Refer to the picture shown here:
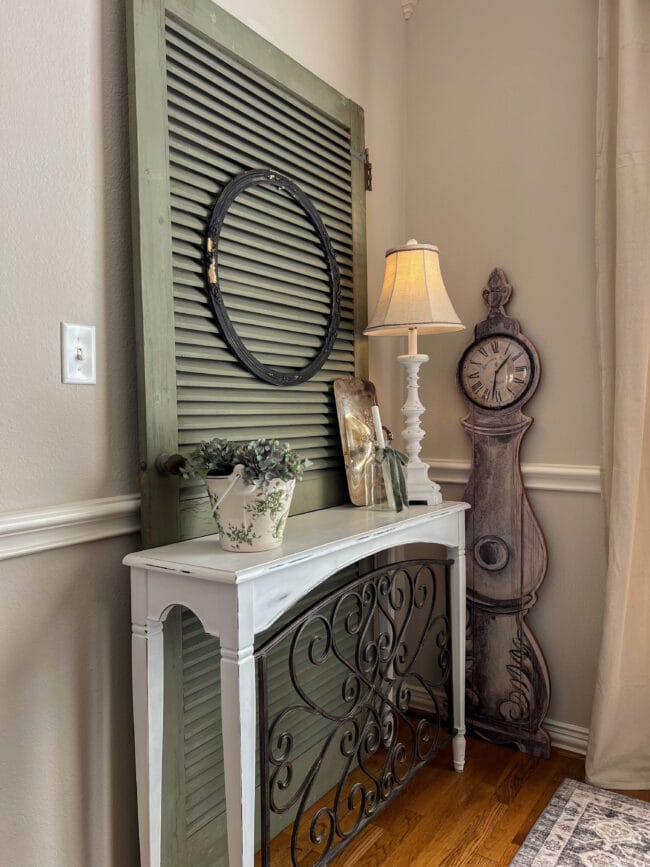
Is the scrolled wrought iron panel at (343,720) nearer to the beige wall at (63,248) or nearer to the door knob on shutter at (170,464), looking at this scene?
the door knob on shutter at (170,464)

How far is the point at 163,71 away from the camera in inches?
50.5

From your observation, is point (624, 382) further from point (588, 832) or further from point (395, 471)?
point (588, 832)

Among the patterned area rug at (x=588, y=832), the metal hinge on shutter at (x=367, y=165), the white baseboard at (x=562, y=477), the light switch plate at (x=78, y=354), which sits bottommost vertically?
the patterned area rug at (x=588, y=832)

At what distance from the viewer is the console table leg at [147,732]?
120 centimetres

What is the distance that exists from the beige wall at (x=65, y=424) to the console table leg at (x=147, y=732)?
0.07 metres

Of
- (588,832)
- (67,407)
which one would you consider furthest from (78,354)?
(588,832)

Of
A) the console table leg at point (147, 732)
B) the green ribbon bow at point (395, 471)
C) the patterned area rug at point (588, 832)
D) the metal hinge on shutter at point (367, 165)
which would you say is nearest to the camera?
the console table leg at point (147, 732)

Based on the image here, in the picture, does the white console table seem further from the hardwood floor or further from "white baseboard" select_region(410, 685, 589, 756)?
"white baseboard" select_region(410, 685, 589, 756)

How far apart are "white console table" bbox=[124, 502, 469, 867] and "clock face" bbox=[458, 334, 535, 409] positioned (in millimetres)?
804

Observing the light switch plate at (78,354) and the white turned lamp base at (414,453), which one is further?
the white turned lamp base at (414,453)

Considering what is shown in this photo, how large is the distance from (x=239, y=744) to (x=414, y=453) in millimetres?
964

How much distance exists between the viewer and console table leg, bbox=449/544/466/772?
1873 mm

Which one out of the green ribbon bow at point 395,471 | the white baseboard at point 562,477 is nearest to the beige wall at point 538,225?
the white baseboard at point 562,477

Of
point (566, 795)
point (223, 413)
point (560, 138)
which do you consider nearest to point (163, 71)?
point (223, 413)
